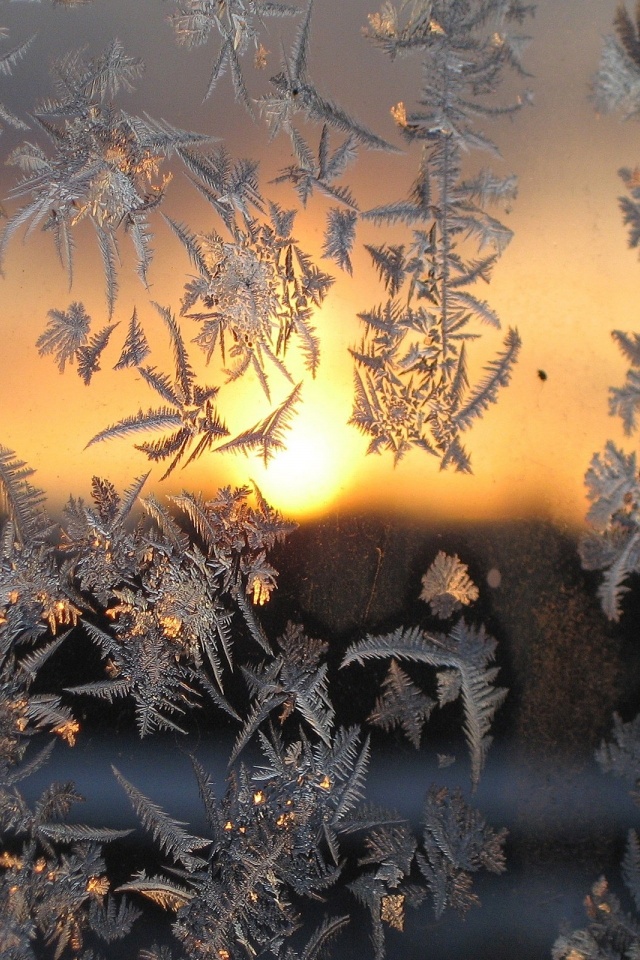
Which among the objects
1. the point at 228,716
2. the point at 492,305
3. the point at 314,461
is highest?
the point at 492,305

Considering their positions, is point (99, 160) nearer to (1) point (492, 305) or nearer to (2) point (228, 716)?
(1) point (492, 305)

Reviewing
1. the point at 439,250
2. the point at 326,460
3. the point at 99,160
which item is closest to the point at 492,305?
the point at 439,250

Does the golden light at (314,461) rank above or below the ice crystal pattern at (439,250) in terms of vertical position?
below

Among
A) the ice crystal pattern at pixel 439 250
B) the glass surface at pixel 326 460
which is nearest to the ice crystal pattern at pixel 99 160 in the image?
the glass surface at pixel 326 460

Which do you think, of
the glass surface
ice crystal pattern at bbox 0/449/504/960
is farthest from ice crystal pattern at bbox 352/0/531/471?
ice crystal pattern at bbox 0/449/504/960

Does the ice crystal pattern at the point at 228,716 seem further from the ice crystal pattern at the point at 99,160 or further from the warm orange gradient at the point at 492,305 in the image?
the ice crystal pattern at the point at 99,160

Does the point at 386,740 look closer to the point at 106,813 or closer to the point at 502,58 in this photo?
the point at 106,813

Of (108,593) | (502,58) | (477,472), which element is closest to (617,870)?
(477,472)

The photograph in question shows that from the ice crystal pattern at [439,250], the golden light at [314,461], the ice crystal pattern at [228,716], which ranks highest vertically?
the ice crystal pattern at [439,250]

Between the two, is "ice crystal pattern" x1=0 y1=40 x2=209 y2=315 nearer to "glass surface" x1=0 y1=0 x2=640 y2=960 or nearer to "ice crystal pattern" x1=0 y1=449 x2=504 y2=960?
"glass surface" x1=0 y1=0 x2=640 y2=960
